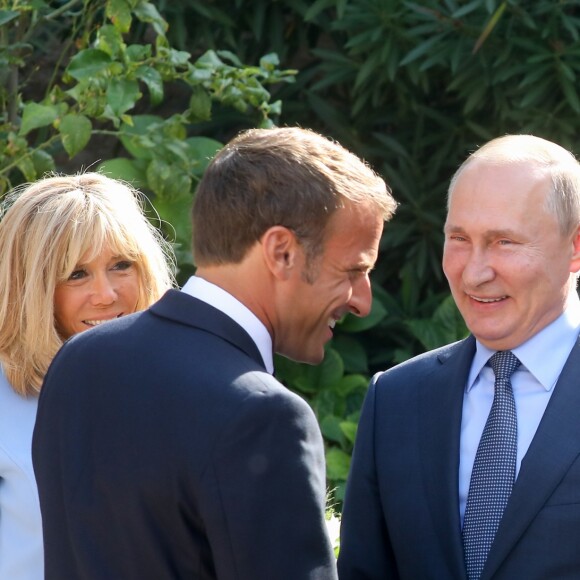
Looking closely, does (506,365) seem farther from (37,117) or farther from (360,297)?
(37,117)

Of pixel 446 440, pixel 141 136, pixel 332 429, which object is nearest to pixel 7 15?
pixel 141 136

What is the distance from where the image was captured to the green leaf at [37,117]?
383cm

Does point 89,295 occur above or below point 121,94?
below

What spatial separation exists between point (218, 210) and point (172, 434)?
0.36 metres

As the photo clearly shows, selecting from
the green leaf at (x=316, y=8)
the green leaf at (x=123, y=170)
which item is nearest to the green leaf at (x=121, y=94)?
the green leaf at (x=123, y=170)

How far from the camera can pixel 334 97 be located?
5.02 meters

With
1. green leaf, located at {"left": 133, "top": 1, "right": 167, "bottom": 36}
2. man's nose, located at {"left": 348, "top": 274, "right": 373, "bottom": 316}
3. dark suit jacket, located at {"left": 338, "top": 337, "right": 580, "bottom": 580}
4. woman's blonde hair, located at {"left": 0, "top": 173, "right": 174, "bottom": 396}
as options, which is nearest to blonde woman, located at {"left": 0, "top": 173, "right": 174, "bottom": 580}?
woman's blonde hair, located at {"left": 0, "top": 173, "right": 174, "bottom": 396}

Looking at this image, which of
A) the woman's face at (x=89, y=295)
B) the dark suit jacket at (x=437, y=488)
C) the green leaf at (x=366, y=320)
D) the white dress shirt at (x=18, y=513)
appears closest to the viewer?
the dark suit jacket at (x=437, y=488)

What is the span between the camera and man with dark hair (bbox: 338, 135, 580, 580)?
6.81 ft

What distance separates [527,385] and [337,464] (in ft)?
7.40

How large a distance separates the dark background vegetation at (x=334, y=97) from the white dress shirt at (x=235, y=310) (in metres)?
2.15

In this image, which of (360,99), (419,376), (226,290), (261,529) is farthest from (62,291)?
(360,99)

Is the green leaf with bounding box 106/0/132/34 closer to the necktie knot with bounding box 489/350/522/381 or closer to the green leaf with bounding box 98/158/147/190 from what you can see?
the green leaf with bounding box 98/158/147/190

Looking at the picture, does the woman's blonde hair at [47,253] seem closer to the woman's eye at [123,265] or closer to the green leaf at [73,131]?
the woman's eye at [123,265]
